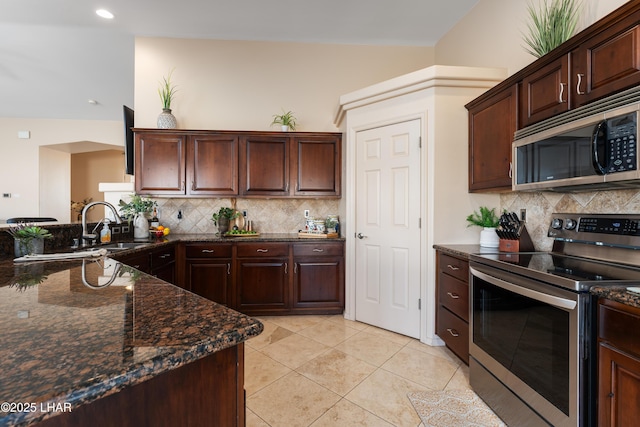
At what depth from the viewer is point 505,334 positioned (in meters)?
1.62

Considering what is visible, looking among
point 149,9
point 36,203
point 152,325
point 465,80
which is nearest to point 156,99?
point 149,9

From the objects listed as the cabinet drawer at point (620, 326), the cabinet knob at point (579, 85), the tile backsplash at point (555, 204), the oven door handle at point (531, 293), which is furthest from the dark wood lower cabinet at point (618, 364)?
the cabinet knob at point (579, 85)

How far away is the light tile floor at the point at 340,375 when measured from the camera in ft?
5.59

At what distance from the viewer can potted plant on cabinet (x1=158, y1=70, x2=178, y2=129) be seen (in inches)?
135

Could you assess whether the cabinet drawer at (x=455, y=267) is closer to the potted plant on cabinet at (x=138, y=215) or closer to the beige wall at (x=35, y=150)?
the potted plant on cabinet at (x=138, y=215)

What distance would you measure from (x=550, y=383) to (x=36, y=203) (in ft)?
29.7

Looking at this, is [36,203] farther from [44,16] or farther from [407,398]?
[407,398]

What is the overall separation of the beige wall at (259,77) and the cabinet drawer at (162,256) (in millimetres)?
1685

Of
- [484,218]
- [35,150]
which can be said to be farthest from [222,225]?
[35,150]

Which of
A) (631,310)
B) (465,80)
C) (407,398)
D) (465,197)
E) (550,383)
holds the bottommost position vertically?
(407,398)

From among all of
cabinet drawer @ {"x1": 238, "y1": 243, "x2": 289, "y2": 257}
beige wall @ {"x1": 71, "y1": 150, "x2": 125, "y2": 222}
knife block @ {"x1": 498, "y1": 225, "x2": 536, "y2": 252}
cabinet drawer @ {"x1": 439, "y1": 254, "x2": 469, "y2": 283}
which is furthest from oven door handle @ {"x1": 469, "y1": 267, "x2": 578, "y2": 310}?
beige wall @ {"x1": 71, "y1": 150, "x2": 125, "y2": 222}

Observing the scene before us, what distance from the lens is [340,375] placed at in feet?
6.87

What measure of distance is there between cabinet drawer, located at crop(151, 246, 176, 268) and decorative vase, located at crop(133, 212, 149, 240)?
0.45 metres

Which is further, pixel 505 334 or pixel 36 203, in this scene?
pixel 36 203
